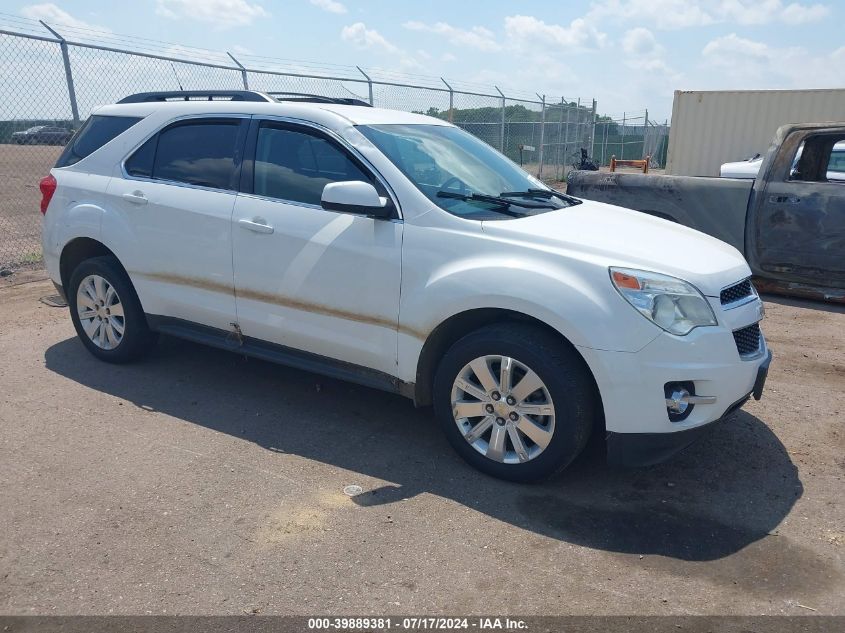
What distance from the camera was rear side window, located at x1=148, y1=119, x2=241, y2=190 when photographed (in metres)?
4.50

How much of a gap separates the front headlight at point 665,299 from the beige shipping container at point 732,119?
46.0 ft

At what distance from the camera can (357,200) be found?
12.3 feet

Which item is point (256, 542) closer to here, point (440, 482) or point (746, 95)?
point (440, 482)

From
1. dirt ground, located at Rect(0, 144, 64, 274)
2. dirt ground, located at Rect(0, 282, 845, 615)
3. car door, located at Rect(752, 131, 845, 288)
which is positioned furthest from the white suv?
dirt ground, located at Rect(0, 144, 64, 274)

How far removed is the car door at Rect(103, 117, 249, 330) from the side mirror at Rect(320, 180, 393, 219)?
0.88m

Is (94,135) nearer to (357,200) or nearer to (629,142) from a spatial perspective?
(357,200)

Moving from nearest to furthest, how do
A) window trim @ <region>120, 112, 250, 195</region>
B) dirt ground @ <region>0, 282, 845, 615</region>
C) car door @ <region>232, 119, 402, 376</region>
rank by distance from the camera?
dirt ground @ <region>0, 282, 845, 615</region>
car door @ <region>232, 119, 402, 376</region>
window trim @ <region>120, 112, 250, 195</region>

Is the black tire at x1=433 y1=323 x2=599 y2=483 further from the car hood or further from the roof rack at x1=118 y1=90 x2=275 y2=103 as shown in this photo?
the roof rack at x1=118 y1=90 x2=275 y2=103

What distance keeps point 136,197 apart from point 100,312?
0.95 meters

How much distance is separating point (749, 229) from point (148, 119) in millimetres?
5592

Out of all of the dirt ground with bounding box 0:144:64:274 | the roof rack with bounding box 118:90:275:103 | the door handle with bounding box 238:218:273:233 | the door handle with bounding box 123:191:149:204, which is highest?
the roof rack with bounding box 118:90:275:103

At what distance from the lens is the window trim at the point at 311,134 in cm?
392

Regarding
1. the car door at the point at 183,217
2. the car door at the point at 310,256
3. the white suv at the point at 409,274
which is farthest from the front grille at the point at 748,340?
the car door at the point at 183,217

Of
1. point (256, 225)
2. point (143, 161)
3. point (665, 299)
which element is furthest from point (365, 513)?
point (143, 161)
